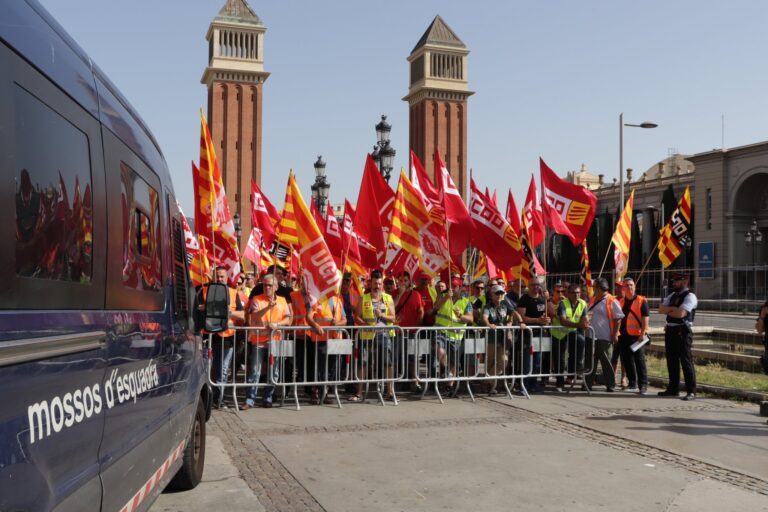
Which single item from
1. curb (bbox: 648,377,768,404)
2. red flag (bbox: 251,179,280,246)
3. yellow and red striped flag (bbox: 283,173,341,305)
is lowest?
curb (bbox: 648,377,768,404)

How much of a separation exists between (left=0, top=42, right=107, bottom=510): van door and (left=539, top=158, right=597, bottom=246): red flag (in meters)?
12.1

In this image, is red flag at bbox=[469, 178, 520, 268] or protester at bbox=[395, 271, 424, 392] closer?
protester at bbox=[395, 271, 424, 392]

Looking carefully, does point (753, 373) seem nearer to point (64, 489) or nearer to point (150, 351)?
point (150, 351)

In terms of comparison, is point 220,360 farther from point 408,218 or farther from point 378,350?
point 408,218

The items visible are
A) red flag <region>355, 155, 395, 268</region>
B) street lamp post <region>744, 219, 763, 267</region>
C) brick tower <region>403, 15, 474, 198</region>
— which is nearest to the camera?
red flag <region>355, 155, 395, 268</region>

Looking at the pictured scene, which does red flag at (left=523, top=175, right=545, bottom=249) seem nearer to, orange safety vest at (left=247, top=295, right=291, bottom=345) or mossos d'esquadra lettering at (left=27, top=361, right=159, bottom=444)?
orange safety vest at (left=247, top=295, right=291, bottom=345)

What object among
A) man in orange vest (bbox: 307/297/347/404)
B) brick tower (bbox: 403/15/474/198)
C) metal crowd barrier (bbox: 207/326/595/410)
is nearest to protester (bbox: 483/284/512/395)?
metal crowd barrier (bbox: 207/326/595/410)

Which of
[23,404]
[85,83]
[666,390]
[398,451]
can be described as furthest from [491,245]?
[23,404]

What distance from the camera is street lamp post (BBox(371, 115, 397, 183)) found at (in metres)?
19.6

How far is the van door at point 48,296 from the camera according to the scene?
7.25ft

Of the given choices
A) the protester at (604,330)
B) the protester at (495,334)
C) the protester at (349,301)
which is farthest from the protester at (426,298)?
the protester at (604,330)

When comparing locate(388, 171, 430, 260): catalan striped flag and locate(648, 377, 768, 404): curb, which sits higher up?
Answer: locate(388, 171, 430, 260): catalan striped flag

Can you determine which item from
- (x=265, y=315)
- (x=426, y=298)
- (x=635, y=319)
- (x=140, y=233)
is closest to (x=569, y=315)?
(x=635, y=319)

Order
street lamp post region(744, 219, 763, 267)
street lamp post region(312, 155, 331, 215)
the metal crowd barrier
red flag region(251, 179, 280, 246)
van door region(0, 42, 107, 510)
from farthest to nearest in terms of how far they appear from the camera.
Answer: street lamp post region(744, 219, 763, 267), street lamp post region(312, 155, 331, 215), red flag region(251, 179, 280, 246), the metal crowd barrier, van door region(0, 42, 107, 510)
